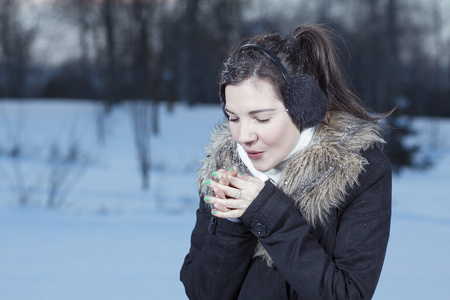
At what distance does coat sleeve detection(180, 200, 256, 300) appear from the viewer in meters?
1.58

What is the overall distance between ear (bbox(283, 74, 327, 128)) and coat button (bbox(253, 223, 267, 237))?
0.31 metres

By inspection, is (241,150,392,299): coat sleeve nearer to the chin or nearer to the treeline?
the chin

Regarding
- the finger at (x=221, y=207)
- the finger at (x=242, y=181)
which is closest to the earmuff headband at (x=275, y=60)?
the finger at (x=242, y=181)

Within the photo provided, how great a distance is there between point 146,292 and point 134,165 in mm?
9572

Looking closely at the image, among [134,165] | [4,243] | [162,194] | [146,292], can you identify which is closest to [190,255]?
[146,292]

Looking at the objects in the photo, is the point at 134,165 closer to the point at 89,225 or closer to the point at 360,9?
the point at 89,225

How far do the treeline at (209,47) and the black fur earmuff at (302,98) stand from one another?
68.8 ft

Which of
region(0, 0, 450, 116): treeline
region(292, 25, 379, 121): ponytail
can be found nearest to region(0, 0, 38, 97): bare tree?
region(0, 0, 450, 116): treeline

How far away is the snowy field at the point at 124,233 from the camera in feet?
13.6

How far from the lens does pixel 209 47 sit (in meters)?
25.5

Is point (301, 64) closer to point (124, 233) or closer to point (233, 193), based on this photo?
point (233, 193)

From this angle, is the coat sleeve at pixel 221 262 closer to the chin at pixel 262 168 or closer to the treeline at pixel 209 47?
the chin at pixel 262 168

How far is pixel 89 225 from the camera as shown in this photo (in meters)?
6.24

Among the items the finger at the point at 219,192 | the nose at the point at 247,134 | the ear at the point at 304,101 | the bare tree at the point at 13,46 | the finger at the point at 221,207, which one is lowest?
the bare tree at the point at 13,46
